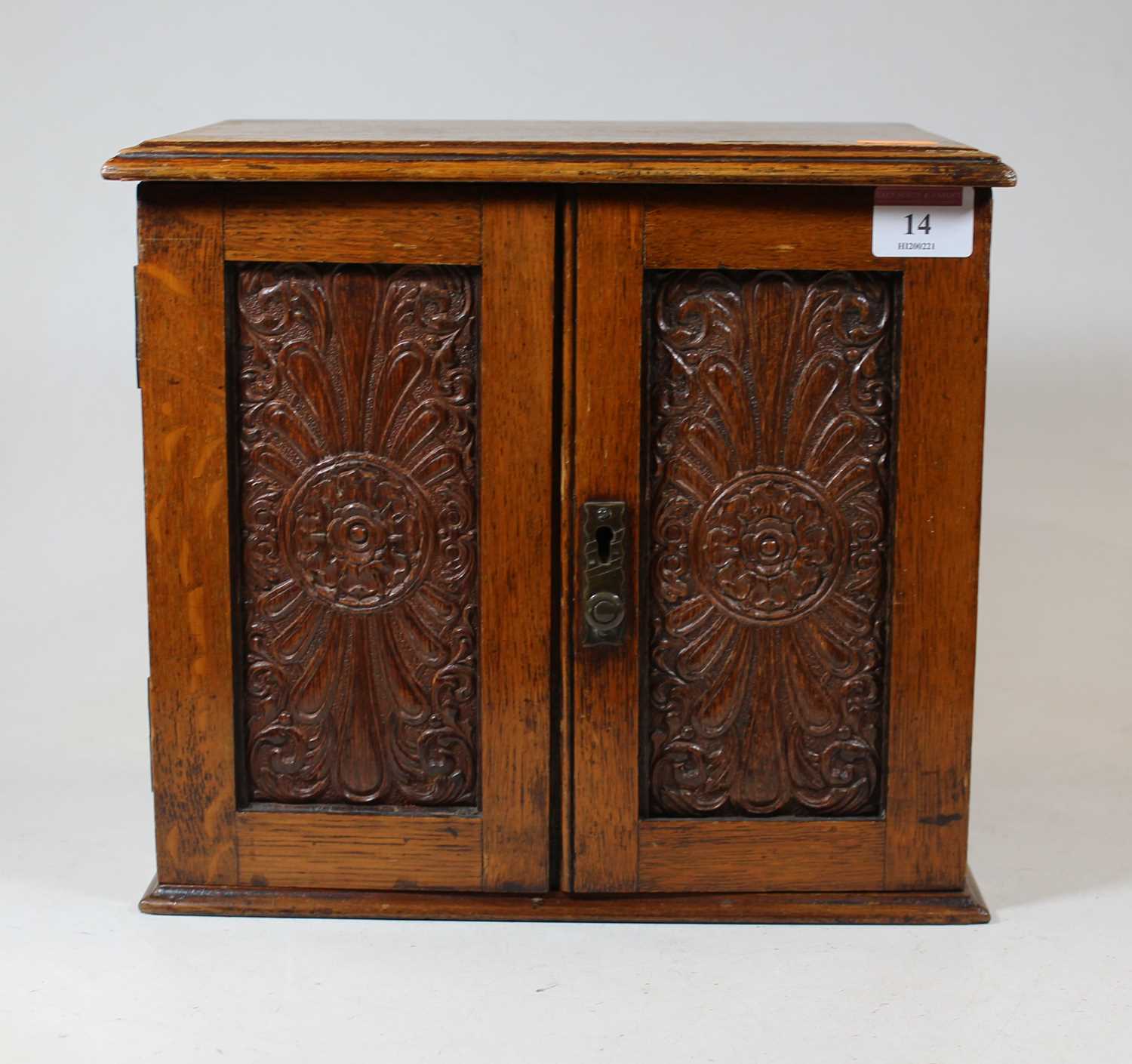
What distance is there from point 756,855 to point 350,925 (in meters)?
0.59

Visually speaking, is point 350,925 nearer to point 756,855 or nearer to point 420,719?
point 420,719

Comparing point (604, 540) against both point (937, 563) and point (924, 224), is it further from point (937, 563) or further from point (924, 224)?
point (924, 224)

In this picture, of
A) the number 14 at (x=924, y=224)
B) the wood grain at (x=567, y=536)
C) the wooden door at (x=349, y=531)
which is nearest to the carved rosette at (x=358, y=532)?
the wooden door at (x=349, y=531)

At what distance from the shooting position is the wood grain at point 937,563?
300 cm

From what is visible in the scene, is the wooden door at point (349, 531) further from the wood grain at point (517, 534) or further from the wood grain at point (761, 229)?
the wood grain at point (761, 229)

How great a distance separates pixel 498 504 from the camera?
3.05 metres

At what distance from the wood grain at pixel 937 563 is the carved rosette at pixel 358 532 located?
606mm

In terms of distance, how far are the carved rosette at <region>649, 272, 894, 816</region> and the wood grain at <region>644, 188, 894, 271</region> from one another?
0.03 metres

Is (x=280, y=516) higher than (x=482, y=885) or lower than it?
higher

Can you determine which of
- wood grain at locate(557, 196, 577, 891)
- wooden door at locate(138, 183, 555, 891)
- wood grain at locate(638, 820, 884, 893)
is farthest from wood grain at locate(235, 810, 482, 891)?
wood grain at locate(638, 820, 884, 893)

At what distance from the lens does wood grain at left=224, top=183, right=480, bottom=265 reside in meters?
2.98

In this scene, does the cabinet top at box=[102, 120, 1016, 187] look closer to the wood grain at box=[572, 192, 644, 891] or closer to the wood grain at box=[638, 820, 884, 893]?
the wood grain at box=[572, 192, 644, 891]

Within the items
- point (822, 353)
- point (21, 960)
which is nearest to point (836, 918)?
point (822, 353)

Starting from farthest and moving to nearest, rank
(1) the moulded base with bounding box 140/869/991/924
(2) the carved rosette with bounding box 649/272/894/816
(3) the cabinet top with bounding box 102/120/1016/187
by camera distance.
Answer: (1) the moulded base with bounding box 140/869/991/924, (2) the carved rosette with bounding box 649/272/894/816, (3) the cabinet top with bounding box 102/120/1016/187
